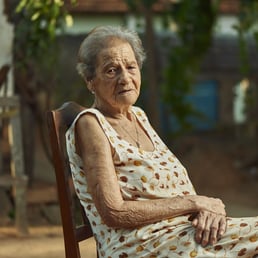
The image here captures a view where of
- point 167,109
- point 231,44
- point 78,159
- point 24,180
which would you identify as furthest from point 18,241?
point 231,44

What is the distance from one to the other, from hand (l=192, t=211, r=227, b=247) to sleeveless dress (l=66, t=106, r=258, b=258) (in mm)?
18

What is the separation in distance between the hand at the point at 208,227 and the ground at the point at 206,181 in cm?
202

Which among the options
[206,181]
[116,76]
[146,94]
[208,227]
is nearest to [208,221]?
[208,227]

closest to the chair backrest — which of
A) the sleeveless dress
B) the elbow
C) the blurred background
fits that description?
the sleeveless dress

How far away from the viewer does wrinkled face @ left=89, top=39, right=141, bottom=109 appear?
335 cm

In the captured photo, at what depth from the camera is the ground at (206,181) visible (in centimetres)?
692

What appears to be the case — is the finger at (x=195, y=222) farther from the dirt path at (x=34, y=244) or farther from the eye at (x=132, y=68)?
the dirt path at (x=34, y=244)

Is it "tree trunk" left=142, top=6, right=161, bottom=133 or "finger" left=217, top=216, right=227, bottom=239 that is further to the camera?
"tree trunk" left=142, top=6, right=161, bottom=133

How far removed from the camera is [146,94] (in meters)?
12.2

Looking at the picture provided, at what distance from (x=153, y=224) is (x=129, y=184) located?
0.56 ft

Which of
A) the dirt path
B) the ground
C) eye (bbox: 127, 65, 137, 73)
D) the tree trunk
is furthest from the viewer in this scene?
the tree trunk

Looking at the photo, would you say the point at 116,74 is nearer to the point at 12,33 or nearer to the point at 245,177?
the point at 12,33

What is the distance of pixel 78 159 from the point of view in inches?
131

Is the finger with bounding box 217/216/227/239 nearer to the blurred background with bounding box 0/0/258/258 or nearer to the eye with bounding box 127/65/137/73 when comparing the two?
the eye with bounding box 127/65/137/73
